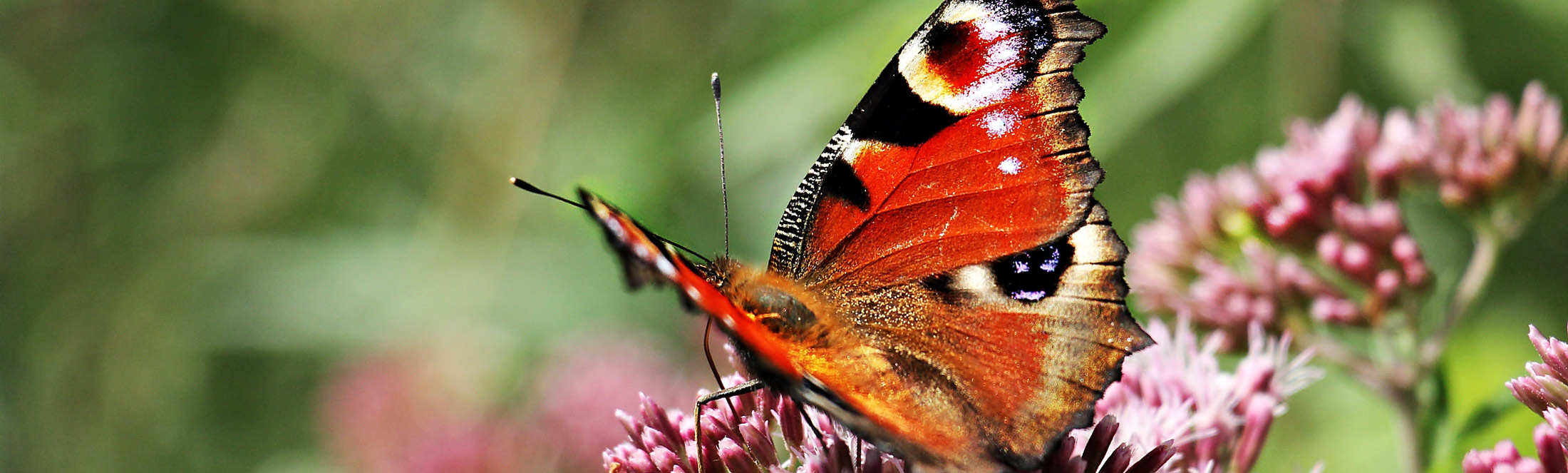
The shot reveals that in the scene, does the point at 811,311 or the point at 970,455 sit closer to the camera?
the point at 970,455

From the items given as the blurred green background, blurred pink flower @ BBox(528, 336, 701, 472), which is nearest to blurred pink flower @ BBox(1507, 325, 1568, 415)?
the blurred green background

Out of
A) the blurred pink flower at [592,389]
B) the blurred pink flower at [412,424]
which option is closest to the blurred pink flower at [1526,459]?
the blurred pink flower at [592,389]

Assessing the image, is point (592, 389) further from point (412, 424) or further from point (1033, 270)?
point (1033, 270)

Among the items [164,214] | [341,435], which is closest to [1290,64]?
[341,435]

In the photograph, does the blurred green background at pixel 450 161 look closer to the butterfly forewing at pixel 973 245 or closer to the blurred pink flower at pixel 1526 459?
the butterfly forewing at pixel 973 245

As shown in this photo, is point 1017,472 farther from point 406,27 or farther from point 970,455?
point 406,27

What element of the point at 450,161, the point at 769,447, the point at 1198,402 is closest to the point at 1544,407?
the point at 1198,402
